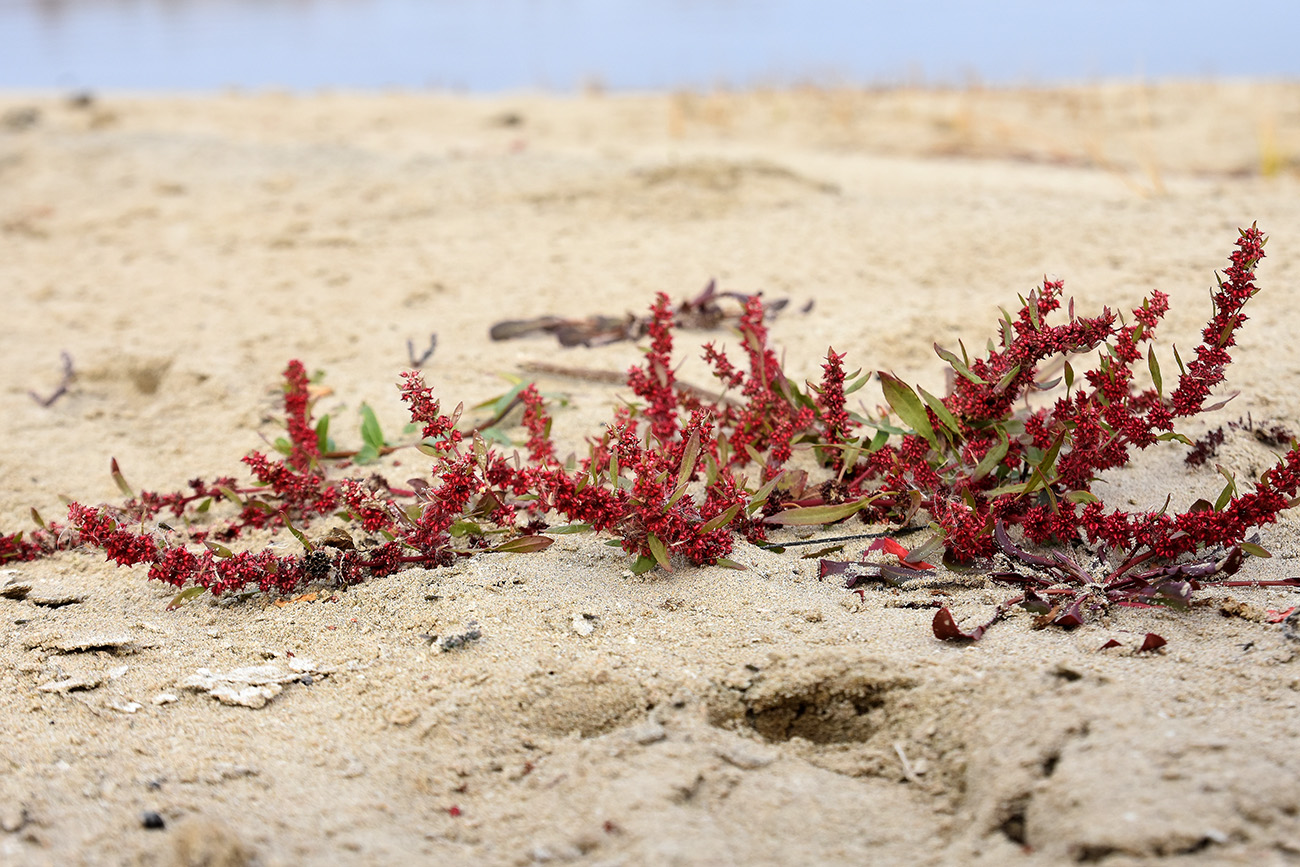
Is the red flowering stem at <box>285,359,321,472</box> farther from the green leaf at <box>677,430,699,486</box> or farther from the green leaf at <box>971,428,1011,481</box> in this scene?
the green leaf at <box>971,428,1011,481</box>

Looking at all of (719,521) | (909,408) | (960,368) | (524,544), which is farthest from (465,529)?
(960,368)

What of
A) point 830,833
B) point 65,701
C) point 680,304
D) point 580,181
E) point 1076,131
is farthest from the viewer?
point 1076,131

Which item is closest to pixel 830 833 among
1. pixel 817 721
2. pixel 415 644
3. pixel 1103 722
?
pixel 817 721

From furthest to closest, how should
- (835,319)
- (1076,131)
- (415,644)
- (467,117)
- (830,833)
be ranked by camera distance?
(467,117), (1076,131), (835,319), (415,644), (830,833)

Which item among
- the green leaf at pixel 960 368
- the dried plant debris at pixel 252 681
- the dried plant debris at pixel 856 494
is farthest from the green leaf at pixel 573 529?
the green leaf at pixel 960 368

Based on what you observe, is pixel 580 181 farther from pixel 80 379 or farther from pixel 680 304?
pixel 80 379

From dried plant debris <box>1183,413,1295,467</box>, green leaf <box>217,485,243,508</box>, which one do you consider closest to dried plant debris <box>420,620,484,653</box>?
green leaf <box>217,485,243,508</box>
